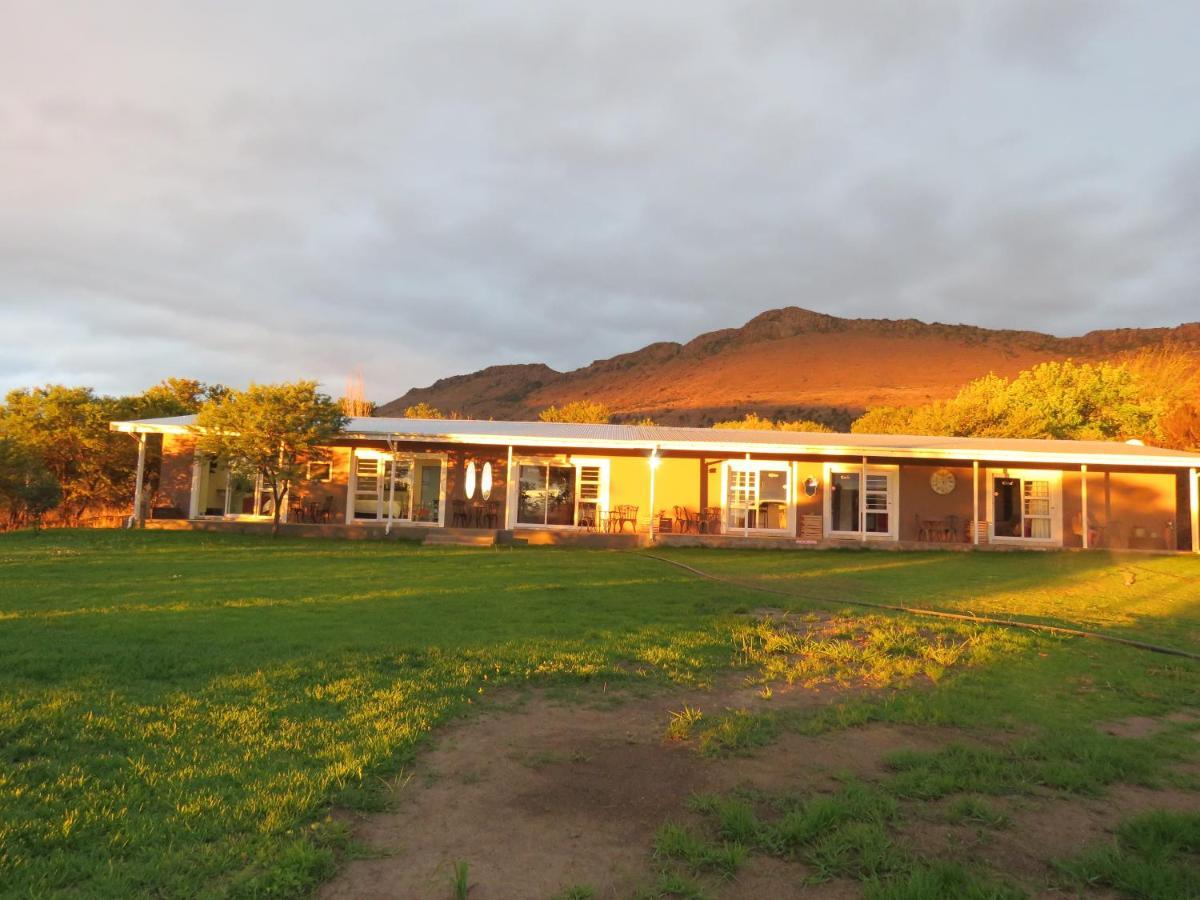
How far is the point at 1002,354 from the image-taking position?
83.0m

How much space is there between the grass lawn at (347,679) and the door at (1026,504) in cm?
811

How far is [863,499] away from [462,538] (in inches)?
388

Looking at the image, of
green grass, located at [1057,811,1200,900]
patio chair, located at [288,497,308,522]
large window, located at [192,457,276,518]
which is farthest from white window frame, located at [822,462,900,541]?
green grass, located at [1057,811,1200,900]

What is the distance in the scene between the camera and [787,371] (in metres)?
82.3

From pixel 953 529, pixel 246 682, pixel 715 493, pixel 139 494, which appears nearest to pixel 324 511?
pixel 139 494

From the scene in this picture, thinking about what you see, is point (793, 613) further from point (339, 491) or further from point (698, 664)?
point (339, 491)

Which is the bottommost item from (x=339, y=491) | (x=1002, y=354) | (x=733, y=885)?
(x=733, y=885)

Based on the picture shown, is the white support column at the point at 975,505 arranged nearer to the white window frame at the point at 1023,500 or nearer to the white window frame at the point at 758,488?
the white window frame at the point at 1023,500

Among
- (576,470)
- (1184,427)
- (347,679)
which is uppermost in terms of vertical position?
(1184,427)

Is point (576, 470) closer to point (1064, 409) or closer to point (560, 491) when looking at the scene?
point (560, 491)

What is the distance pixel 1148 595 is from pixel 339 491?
1636 centimetres

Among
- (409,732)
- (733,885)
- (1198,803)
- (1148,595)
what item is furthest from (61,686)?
(1148,595)

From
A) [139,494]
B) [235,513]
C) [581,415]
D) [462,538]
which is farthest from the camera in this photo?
[581,415]

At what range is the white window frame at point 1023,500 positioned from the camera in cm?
1873
